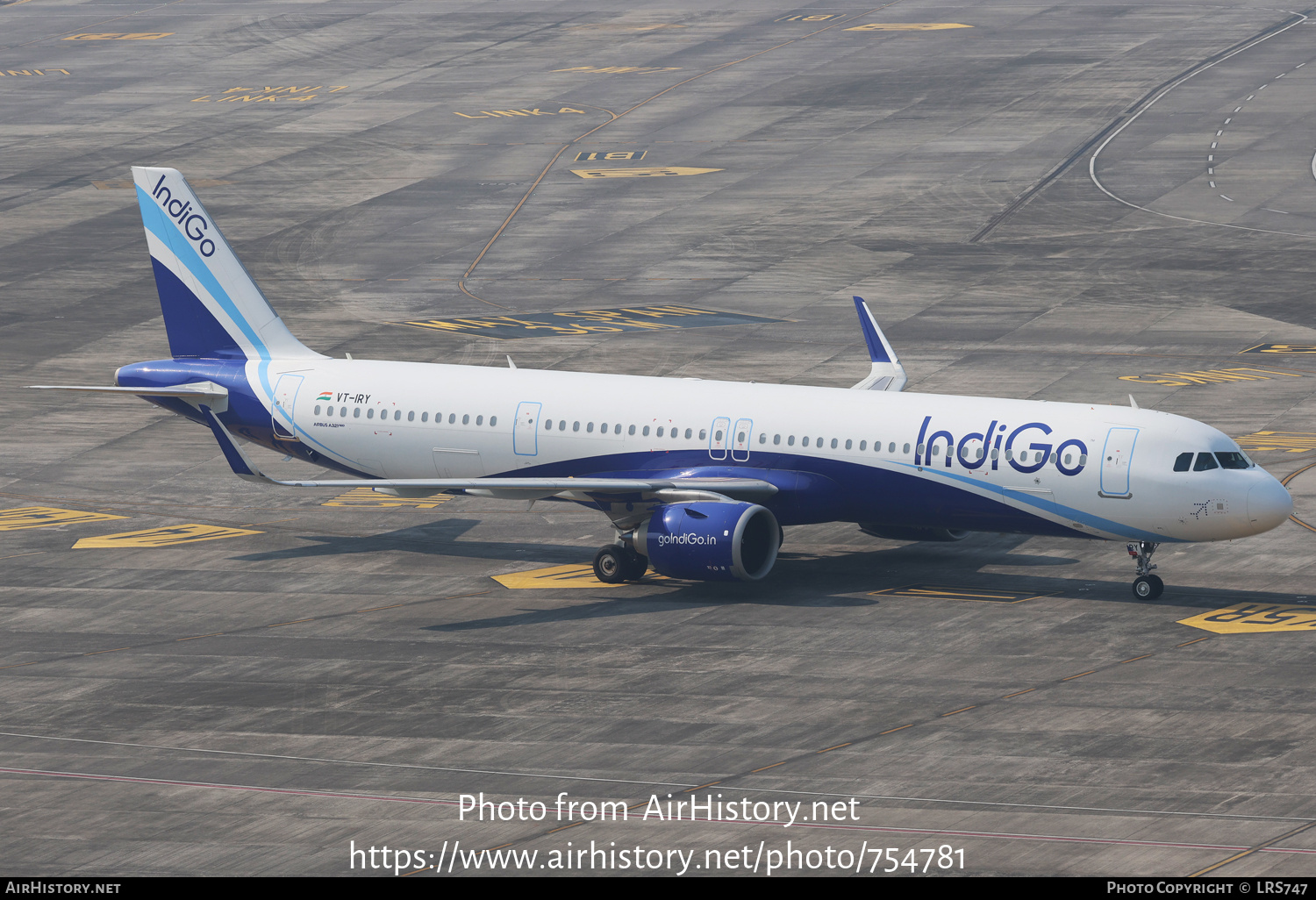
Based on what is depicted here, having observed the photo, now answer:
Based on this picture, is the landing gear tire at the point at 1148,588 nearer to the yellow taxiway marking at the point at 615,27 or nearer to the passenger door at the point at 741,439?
the passenger door at the point at 741,439

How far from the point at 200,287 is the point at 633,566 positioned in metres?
15.8

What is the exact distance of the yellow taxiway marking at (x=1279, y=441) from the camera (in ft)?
186

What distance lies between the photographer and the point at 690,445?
151 ft

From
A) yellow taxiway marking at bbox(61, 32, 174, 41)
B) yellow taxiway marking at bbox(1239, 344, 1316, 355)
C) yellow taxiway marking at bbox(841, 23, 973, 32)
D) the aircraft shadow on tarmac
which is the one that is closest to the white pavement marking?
yellow taxiway marking at bbox(1239, 344, 1316, 355)

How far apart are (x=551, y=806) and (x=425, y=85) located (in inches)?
4072

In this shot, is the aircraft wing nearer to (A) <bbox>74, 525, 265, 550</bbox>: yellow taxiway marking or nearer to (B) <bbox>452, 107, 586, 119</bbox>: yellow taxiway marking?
(A) <bbox>74, 525, 265, 550</bbox>: yellow taxiway marking

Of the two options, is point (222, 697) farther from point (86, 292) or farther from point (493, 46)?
point (493, 46)

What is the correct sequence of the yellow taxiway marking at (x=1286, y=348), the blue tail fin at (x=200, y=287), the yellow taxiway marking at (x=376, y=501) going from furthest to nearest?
1. the yellow taxiway marking at (x=1286, y=348)
2. the yellow taxiway marking at (x=376, y=501)
3. the blue tail fin at (x=200, y=287)

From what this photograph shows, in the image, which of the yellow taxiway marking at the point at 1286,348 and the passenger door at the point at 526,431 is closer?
the passenger door at the point at 526,431

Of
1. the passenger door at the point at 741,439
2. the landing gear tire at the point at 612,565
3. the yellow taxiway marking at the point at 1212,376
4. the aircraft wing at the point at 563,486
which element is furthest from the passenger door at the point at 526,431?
the yellow taxiway marking at the point at 1212,376

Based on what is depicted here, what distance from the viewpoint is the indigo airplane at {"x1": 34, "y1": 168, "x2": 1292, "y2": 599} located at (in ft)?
138

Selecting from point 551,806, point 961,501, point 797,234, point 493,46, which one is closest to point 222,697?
point 551,806

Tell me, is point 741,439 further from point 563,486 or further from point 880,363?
point 880,363

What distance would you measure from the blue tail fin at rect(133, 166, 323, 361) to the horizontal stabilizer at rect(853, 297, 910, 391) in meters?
15.7
